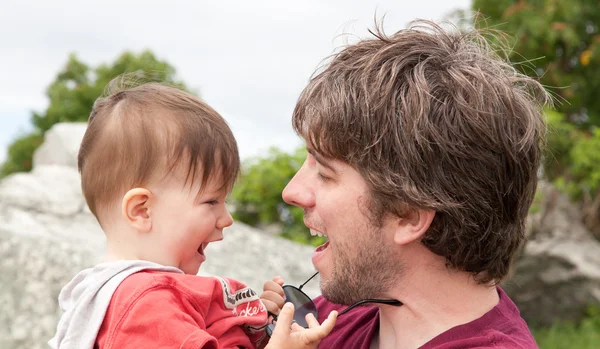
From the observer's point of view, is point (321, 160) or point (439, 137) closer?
point (439, 137)

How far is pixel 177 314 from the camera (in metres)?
1.96

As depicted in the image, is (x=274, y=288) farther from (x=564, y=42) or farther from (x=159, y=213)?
(x=564, y=42)

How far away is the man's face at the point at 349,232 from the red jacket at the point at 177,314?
27cm

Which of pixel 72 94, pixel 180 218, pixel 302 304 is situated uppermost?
pixel 180 218

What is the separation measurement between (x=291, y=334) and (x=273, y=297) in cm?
36

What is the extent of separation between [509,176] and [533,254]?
5.80 m

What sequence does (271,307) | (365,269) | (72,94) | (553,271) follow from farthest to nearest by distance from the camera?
(72,94) < (553,271) < (271,307) < (365,269)

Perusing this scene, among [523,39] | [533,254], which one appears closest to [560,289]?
[533,254]

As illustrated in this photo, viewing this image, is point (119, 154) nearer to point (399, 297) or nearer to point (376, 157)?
point (376, 157)

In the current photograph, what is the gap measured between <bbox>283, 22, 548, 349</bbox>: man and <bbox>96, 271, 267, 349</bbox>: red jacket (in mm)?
295

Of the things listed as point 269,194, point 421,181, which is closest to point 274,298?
point 421,181

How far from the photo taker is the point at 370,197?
2.26m

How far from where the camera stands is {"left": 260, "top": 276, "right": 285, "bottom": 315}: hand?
2412mm

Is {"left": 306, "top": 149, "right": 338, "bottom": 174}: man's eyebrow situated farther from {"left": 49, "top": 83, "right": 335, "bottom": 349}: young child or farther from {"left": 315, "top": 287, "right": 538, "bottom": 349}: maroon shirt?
{"left": 315, "top": 287, "right": 538, "bottom": 349}: maroon shirt
